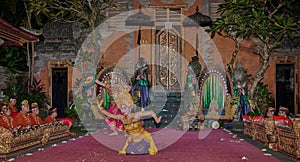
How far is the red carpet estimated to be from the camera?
7.71 m

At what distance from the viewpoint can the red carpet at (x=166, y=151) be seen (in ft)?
25.3

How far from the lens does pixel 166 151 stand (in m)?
8.62

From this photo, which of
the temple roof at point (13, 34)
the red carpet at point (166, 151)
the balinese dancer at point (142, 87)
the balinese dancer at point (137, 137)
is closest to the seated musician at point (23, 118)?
the red carpet at point (166, 151)

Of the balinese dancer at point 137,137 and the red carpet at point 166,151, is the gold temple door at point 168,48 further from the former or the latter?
the balinese dancer at point 137,137

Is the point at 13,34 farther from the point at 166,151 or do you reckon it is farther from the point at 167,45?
the point at 167,45

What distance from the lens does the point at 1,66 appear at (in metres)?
16.9

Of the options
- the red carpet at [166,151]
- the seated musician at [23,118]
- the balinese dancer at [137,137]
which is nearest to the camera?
the red carpet at [166,151]

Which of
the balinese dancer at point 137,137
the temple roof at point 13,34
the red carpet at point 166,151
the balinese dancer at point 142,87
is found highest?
the temple roof at point 13,34

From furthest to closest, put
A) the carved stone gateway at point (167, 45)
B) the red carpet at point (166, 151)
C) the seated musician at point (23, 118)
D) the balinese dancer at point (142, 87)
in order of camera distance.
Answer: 1. the carved stone gateway at point (167, 45)
2. the balinese dancer at point (142, 87)
3. the seated musician at point (23, 118)
4. the red carpet at point (166, 151)

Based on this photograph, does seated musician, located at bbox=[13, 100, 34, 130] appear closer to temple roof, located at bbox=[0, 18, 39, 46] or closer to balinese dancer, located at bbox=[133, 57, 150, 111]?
temple roof, located at bbox=[0, 18, 39, 46]

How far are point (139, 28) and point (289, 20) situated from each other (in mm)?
8018

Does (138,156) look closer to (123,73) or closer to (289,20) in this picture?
(289,20)

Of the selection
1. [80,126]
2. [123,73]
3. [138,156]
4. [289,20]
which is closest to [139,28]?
[123,73]

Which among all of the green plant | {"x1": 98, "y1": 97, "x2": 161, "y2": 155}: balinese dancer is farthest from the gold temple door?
{"x1": 98, "y1": 97, "x2": 161, "y2": 155}: balinese dancer
